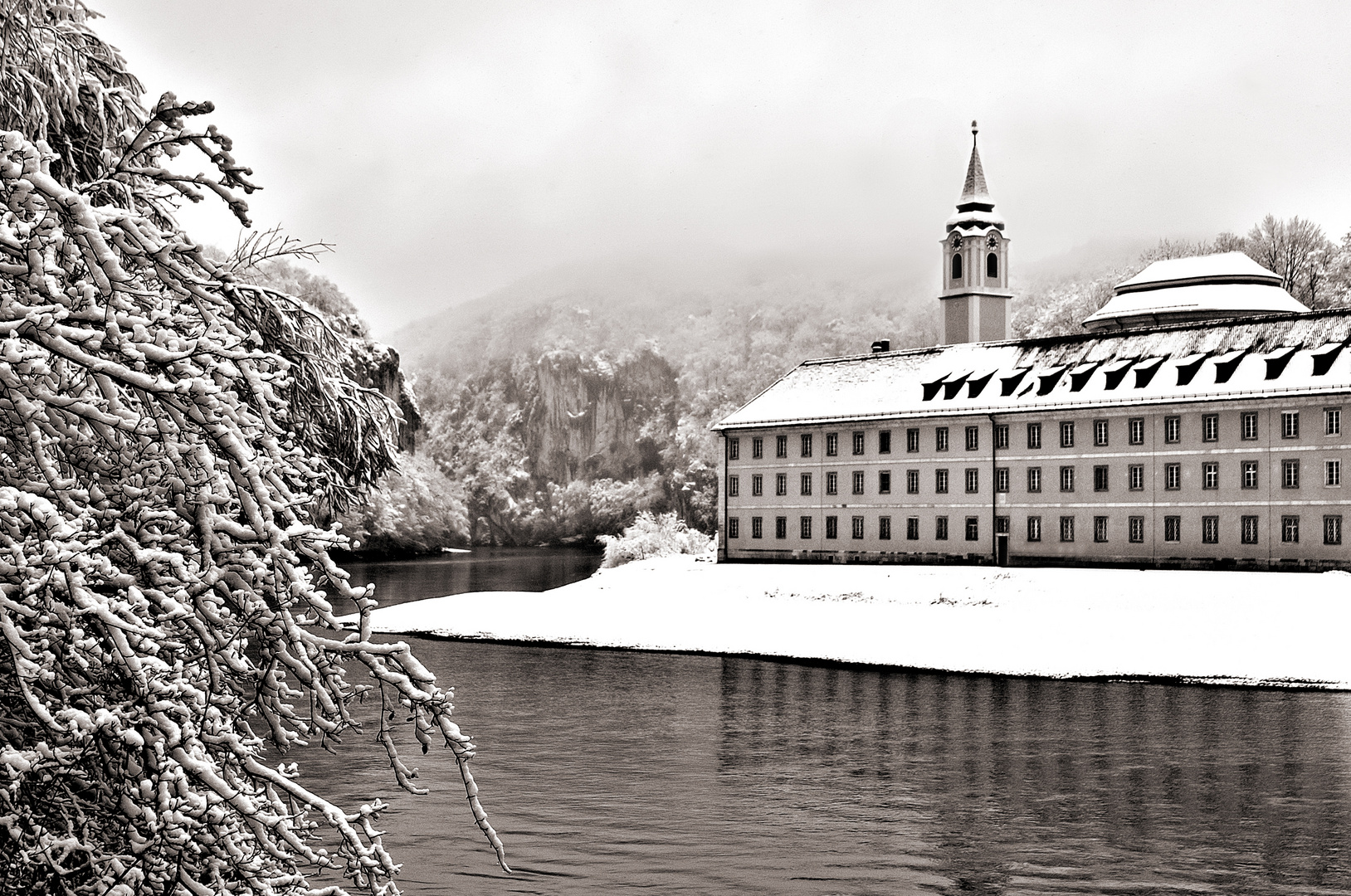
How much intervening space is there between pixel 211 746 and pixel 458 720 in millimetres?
25833

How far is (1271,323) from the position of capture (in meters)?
62.3

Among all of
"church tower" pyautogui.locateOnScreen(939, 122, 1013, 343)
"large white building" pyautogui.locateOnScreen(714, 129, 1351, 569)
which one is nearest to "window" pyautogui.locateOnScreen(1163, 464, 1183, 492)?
"large white building" pyautogui.locateOnScreen(714, 129, 1351, 569)

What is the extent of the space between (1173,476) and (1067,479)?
4602 mm

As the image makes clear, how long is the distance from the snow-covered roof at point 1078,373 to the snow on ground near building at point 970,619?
7.70 meters

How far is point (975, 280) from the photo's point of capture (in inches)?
3329

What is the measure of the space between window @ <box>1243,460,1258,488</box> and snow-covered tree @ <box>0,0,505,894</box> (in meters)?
56.8

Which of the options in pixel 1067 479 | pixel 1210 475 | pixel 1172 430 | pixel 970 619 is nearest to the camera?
pixel 970 619

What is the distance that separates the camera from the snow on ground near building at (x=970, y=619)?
42.4 meters

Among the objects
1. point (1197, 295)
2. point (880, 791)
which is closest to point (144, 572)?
point (880, 791)

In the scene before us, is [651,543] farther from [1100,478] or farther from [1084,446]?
[1100,478]

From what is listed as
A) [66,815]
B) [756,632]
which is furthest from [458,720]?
[66,815]

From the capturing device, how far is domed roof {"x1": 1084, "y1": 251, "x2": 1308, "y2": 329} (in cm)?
7681

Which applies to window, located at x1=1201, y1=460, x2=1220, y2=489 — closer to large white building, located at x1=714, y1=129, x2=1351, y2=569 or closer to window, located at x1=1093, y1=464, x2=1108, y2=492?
large white building, located at x1=714, y1=129, x2=1351, y2=569

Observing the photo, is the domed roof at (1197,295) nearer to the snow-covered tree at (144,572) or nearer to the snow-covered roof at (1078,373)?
the snow-covered roof at (1078,373)
